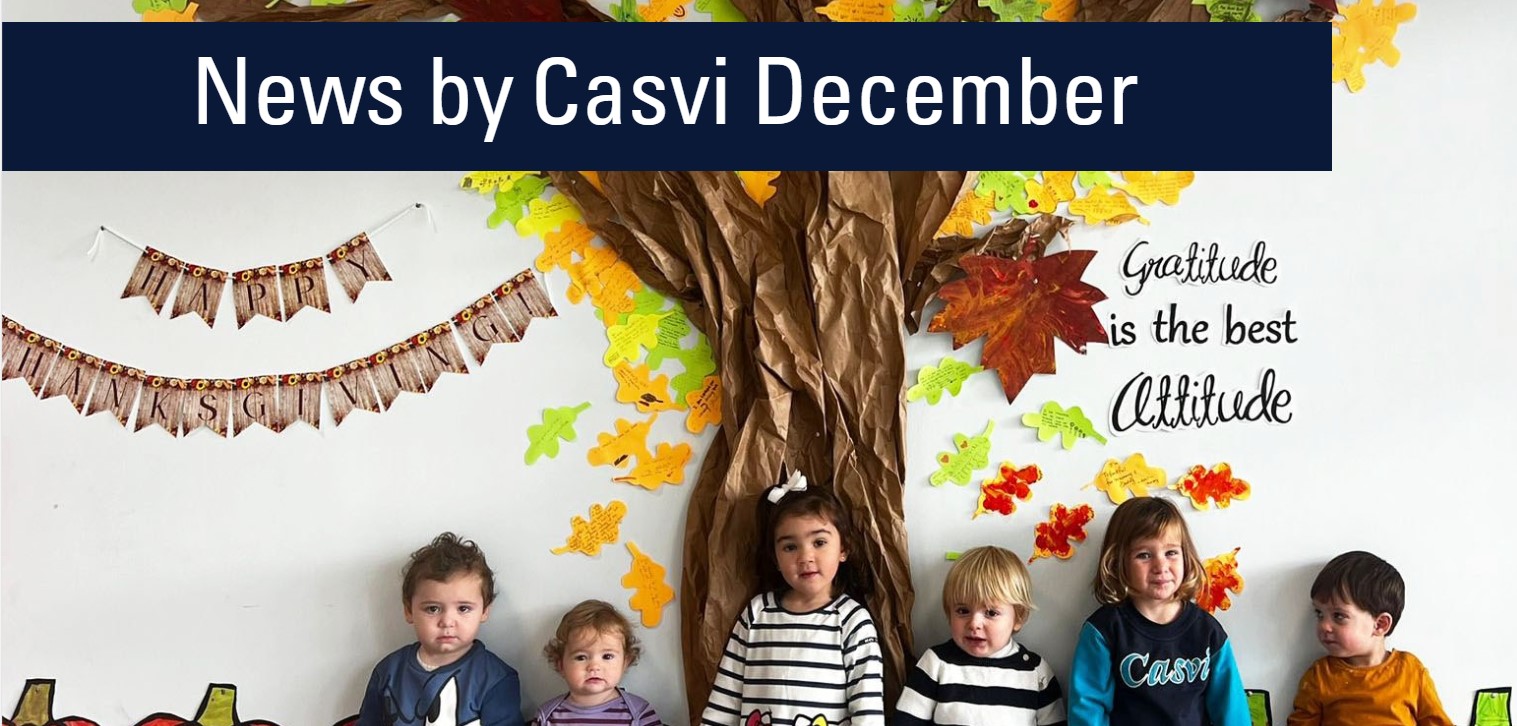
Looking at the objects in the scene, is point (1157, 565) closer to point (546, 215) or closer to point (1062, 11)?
point (1062, 11)

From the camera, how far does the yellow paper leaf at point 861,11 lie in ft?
6.70

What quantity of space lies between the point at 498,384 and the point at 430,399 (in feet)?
0.41

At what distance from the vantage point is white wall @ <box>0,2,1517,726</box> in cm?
202

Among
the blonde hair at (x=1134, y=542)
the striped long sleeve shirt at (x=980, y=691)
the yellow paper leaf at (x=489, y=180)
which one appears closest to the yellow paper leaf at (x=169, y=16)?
the yellow paper leaf at (x=489, y=180)

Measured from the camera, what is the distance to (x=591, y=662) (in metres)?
1.96

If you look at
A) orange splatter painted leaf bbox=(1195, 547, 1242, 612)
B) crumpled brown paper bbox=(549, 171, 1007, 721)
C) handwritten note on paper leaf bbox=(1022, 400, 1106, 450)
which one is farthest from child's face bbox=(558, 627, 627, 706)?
orange splatter painted leaf bbox=(1195, 547, 1242, 612)

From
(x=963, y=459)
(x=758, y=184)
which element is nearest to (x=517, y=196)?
(x=758, y=184)

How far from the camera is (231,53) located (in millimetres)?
2080

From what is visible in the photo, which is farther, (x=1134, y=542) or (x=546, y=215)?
(x=546, y=215)

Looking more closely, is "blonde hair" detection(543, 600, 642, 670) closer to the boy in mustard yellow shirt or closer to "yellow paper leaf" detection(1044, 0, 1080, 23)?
the boy in mustard yellow shirt

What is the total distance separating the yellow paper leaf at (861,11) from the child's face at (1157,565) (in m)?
0.99

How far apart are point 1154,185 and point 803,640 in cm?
98

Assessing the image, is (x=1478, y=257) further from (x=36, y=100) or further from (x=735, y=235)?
(x=36, y=100)

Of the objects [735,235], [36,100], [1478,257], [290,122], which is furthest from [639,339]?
[1478,257]
